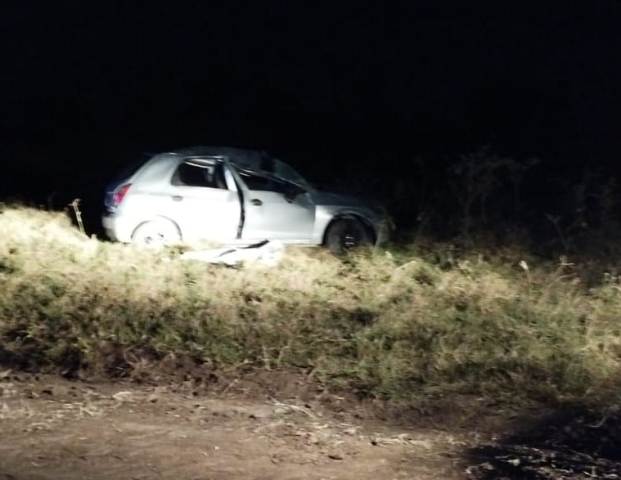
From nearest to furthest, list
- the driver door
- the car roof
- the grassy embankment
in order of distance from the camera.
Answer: the grassy embankment, the driver door, the car roof

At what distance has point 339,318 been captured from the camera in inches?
345

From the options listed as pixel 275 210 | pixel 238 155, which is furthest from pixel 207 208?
pixel 238 155

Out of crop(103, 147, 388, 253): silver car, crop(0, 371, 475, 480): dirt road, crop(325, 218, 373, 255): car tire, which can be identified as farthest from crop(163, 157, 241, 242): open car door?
crop(0, 371, 475, 480): dirt road

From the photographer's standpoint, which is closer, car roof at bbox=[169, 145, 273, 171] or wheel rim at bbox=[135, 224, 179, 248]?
wheel rim at bbox=[135, 224, 179, 248]

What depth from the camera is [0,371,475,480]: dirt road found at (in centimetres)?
562

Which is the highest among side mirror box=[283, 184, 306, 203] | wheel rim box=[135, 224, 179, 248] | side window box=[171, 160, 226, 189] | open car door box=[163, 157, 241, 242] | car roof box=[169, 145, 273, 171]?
car roof box=[169, 145, 273, 171]

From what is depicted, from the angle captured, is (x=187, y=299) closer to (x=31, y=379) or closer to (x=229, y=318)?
(x=229, y=318)

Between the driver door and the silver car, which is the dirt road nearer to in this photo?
the silver car

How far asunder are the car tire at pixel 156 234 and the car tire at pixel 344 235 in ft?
6.10

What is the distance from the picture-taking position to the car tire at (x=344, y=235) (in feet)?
39.8

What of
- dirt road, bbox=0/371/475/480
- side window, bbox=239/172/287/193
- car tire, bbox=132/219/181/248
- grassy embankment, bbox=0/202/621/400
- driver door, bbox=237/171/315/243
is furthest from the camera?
side window, bbox=239/172/287/193

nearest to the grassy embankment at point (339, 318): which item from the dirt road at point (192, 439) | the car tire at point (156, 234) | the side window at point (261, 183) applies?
the dirt road at point (192, 439)

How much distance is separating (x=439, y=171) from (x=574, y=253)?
Answer: 211 inches

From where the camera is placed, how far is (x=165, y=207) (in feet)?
38.2
